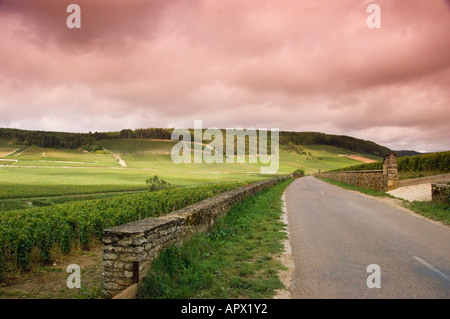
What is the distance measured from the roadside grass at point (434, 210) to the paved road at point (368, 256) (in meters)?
0.58

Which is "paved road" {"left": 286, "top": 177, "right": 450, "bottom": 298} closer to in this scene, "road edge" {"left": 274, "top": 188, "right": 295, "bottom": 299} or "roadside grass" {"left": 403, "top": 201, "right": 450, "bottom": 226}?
"road edge" {"left": 274, "top": 188, "right": 295, "bottom": 299}

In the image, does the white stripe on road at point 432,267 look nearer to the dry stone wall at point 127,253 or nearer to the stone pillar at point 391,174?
the dry stone wall at point 127,253

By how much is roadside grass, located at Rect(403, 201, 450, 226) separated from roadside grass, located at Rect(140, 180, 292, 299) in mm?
6921

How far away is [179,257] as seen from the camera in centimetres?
588

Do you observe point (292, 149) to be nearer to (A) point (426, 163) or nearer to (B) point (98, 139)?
(B) point (98, 139)

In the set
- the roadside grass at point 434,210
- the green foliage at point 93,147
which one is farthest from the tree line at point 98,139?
the roadside grass at point 434,210

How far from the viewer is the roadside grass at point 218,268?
477 centimetres

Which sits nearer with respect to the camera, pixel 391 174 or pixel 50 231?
pixel 50 231

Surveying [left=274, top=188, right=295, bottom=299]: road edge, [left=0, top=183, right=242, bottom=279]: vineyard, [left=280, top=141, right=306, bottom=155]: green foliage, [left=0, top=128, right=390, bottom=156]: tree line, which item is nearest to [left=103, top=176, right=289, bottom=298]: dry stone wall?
[left=274, top=188, right=295, bottom=299]: road edge

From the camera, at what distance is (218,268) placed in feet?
19.5

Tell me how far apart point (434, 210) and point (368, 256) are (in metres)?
8.40

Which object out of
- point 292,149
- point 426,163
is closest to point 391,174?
point 426,163
